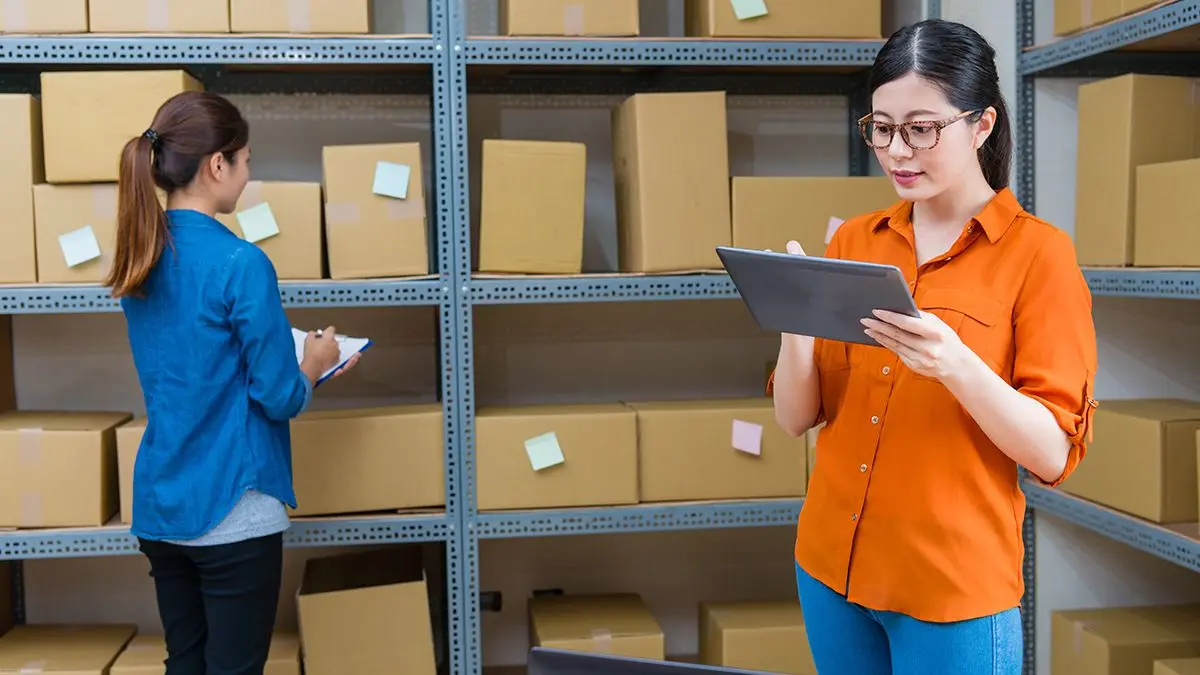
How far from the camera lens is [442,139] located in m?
2.48

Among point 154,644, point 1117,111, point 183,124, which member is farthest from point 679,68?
point 154,644

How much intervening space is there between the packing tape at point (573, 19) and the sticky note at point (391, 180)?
50 cm

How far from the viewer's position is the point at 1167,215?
2035 millimetres

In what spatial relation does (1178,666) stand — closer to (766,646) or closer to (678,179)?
(766,646)

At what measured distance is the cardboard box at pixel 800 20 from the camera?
2.53m

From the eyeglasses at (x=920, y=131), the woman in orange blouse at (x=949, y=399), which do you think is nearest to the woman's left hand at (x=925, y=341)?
the woman in orange blouse at (x=949, y=399)

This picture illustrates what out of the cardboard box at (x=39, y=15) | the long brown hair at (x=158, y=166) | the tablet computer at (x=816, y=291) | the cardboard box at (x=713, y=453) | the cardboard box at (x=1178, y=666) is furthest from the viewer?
the cardboard box at (x=713, y=453)

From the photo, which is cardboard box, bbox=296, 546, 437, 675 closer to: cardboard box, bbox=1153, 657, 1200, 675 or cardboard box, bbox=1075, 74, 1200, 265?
Answer: cardboard box, bbox=1153, 657, 1200, 675

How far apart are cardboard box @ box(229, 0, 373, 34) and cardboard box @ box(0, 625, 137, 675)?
4.98 ft

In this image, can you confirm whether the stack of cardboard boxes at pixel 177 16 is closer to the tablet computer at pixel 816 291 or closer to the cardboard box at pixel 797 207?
the cardboard box at pixel 797 207

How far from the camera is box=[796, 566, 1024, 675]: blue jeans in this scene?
1.30 metres

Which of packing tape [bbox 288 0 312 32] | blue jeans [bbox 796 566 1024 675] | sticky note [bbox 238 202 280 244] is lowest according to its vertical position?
blue jeans [bbox 796 566 1024 675]

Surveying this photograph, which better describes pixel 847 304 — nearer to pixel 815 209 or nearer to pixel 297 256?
pixel 815 209

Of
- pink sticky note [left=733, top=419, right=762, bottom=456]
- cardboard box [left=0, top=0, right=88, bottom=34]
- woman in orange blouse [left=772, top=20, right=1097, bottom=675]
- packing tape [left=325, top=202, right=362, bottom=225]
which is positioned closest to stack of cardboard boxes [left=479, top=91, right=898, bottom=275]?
packing tape [left=325, top=202, right=362, bottom=225]
